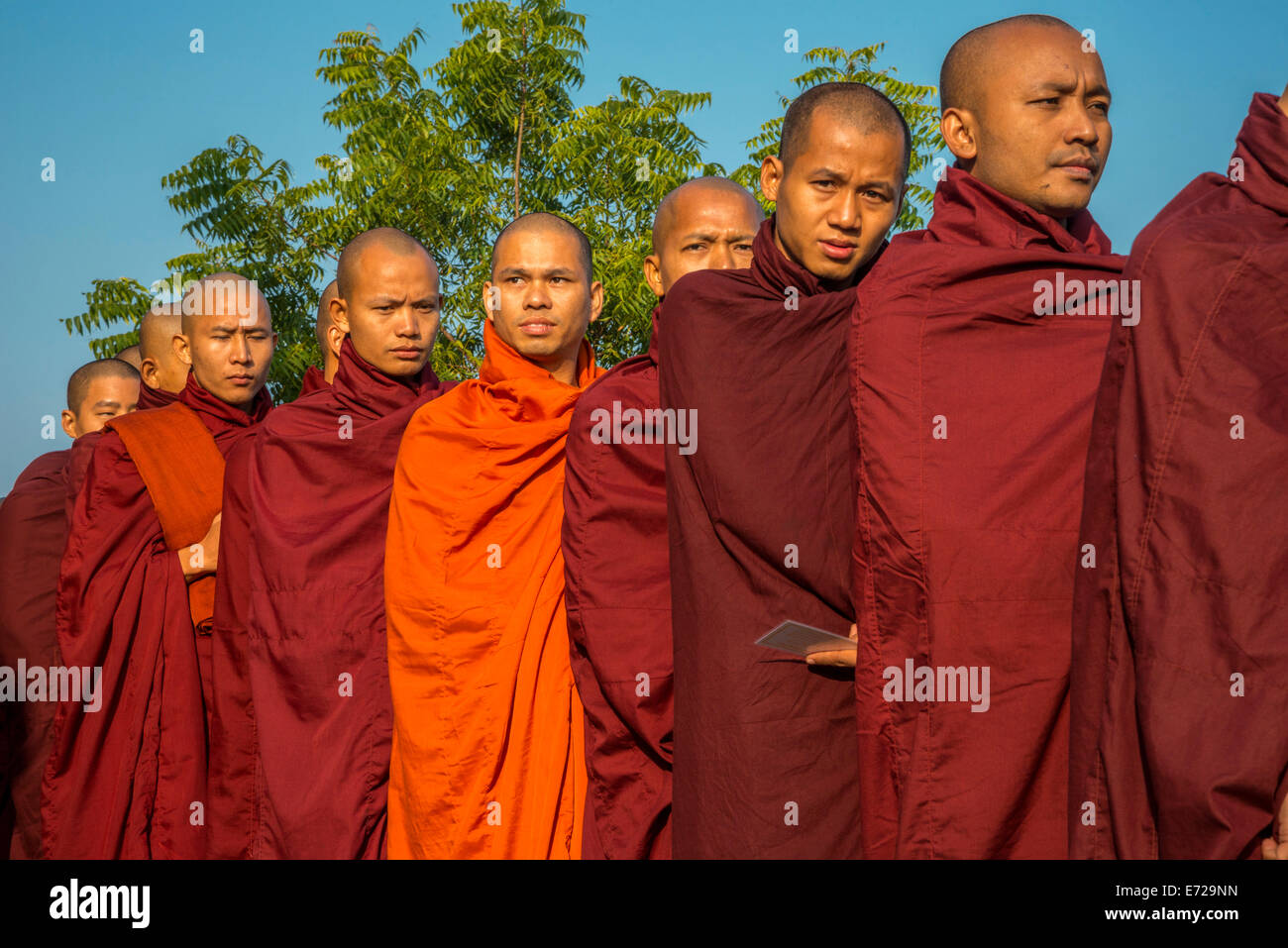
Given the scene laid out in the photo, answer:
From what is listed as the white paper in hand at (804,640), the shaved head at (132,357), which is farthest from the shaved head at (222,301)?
the white paper in hand at (804,640)

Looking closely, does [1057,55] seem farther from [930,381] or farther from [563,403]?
[563,403]

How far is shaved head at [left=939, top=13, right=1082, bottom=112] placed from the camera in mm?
2729

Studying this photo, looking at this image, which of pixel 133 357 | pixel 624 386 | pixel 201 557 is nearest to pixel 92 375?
pixel 133 357

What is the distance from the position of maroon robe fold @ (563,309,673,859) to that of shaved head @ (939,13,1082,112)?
3.17 ft

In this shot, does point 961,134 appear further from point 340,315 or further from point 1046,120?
point 340,315

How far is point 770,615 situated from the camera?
2.87 m

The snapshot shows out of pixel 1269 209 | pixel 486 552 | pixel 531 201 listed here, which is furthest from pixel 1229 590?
pixel 531 201

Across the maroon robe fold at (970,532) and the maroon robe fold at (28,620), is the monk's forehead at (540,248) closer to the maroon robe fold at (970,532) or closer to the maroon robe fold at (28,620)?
the maroon robe fold at (970,532)

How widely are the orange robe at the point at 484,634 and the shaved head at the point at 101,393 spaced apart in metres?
2.32

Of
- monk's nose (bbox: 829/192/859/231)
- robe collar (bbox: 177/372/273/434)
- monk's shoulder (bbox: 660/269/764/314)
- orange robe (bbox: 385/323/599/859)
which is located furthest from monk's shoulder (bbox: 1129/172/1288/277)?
robe collar (bbox: 177/372/273/434)

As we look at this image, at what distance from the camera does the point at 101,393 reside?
5.62m

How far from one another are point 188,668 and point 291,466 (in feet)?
2.85

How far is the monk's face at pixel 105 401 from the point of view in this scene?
5.60 m

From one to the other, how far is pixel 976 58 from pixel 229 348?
3.08 meters
